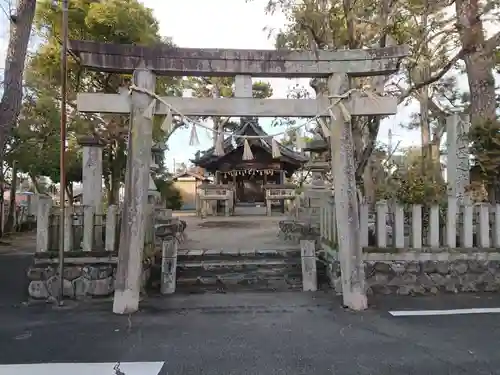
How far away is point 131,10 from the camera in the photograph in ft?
44.4

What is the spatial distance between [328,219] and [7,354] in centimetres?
522

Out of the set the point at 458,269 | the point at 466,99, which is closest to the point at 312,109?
the point at 458,269

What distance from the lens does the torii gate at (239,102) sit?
17.9ft

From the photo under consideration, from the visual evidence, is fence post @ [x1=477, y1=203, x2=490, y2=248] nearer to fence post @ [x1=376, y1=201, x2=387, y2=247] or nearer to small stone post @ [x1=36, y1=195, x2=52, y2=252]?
fence post @ [x1=376, y1=201, x2=387, y2=247]

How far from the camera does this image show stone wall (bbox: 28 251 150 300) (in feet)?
19.8

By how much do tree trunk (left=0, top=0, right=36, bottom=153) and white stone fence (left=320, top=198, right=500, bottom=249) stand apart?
5966mm

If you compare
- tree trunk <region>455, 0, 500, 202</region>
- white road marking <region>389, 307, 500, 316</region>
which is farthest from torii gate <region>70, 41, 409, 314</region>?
tree trunk <region>455, 0, 500, 202</region>

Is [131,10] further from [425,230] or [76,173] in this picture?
[425,230]

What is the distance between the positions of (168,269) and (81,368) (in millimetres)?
2795

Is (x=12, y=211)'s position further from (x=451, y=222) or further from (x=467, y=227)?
(x=467, y=227)

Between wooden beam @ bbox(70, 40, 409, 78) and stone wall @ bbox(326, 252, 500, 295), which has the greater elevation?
wooden beam @ bbox(70, 40, 409, 78)

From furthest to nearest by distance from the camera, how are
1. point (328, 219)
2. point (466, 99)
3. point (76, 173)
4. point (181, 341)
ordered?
1. point (466, 99)
2. point (76, 173)
3. point (328, 219)
4. point (181, 341)

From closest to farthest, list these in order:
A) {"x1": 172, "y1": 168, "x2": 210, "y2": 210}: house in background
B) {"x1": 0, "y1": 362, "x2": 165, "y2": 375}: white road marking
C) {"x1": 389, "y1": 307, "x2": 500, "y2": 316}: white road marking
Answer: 1. {"x1": 0, "y1": 362, "x2": 165, "y2": 375}: white road marking
2. {"x1": 389, "y1": 307, "x2": 500, "y2": 316}: white road marking
3. {"x1": 172, "y1": 168, "x2": 210, "y2": 210}: house in background

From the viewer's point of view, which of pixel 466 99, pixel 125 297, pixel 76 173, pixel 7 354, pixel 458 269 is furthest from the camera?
pixel 466 99
